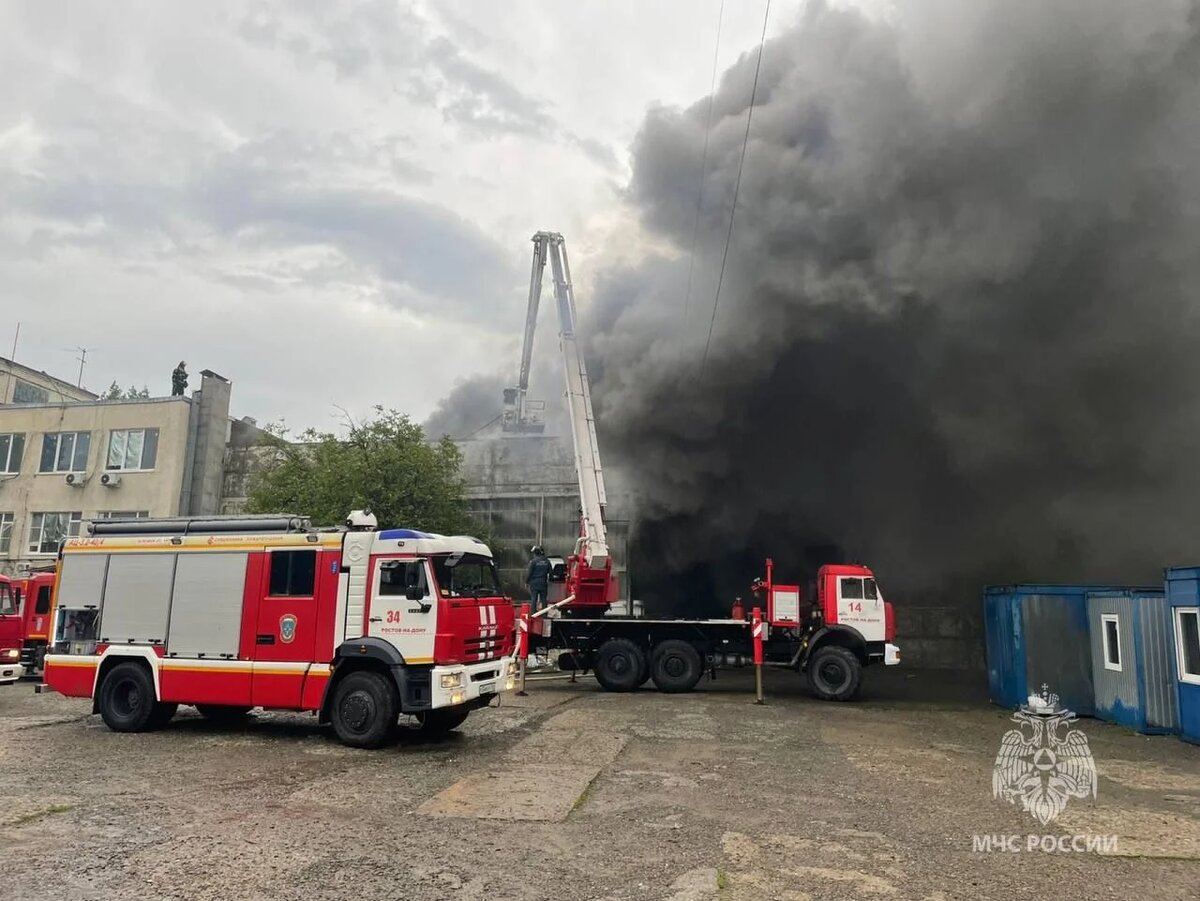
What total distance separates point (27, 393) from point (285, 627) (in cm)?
3720

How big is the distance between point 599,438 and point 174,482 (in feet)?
53.3

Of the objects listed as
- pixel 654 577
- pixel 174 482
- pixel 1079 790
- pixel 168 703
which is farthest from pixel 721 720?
pixel 174 482

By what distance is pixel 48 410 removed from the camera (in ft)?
92.2

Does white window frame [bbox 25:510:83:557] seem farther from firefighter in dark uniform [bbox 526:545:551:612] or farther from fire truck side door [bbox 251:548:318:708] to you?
fire truck side door [bbox 251:548:318:708]

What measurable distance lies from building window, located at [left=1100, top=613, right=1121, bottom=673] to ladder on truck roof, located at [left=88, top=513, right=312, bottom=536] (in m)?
12.1

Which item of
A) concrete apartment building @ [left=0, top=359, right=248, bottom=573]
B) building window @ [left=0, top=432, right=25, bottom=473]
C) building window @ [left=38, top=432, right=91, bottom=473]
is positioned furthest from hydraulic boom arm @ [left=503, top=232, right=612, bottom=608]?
building window @ [left=0, top=432, right=25, bottom=473]

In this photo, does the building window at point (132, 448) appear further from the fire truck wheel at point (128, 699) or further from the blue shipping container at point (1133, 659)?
the blue shipping container at point (1133, 659)

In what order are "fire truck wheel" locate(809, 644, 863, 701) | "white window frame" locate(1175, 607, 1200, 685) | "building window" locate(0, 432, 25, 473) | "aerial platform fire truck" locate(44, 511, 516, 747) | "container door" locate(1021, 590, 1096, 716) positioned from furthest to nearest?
"building window" locate(0, 432, 25, 473), "fire truck wheel" locate(809, 644, 863, 701), "container door" locate(1021, 590, 1096, 716), "white window frame" locate(1175, 607, 1200, 685), "aerial platform fire truck" locate(44, 511, 516, 747)

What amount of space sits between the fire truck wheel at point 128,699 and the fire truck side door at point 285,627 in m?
1.68

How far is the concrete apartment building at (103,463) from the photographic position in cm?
2673

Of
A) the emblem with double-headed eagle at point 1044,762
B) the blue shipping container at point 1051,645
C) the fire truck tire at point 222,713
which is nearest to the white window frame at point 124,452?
the fire truck tire at point 222,713

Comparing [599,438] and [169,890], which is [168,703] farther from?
[599,438]

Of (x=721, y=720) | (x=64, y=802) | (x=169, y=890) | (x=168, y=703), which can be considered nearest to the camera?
(x=169, y=890)

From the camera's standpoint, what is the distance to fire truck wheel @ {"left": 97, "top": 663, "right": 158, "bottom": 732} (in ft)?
31.2
